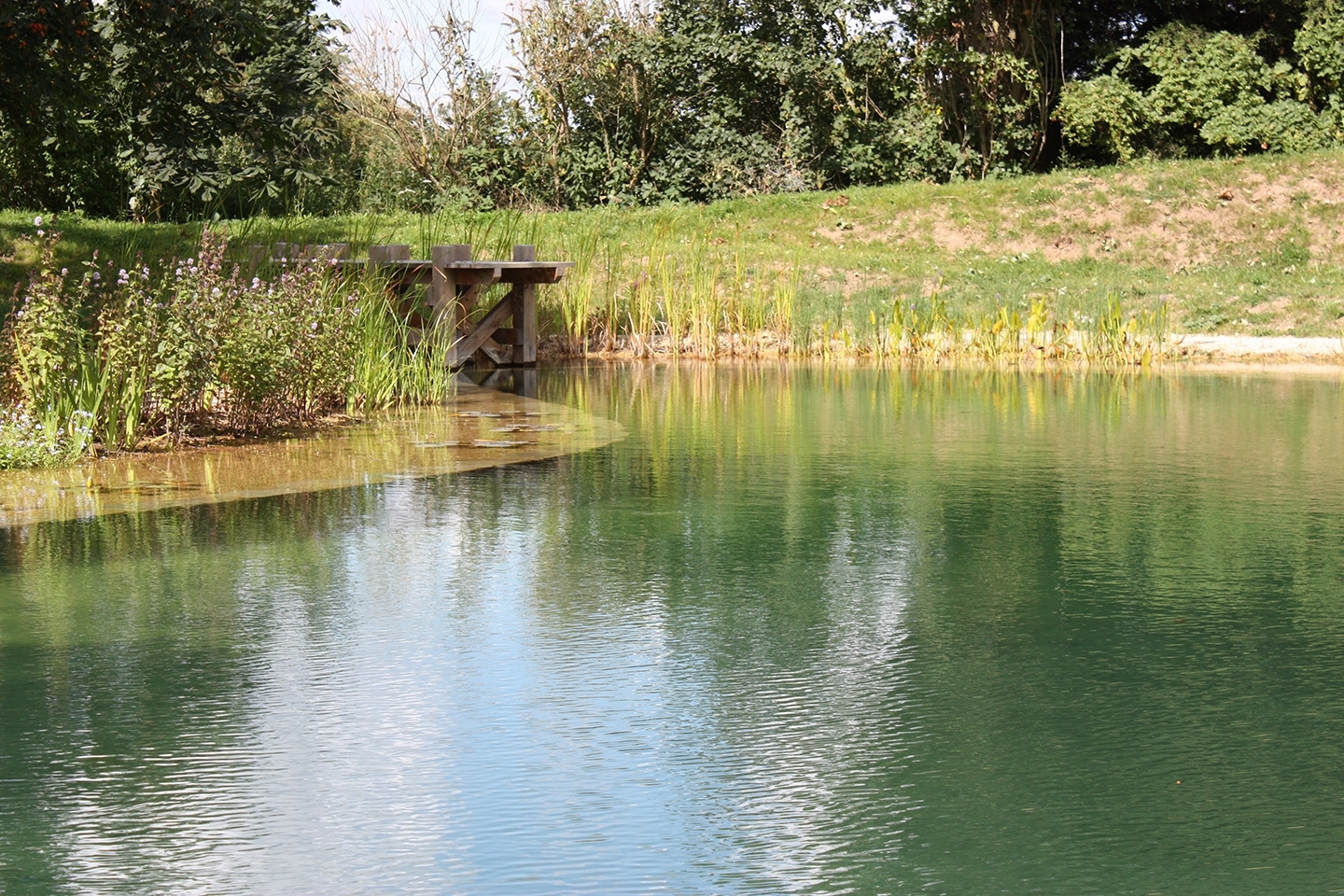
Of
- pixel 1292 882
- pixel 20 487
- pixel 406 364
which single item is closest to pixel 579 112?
pixel 406 364

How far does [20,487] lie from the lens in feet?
22.5

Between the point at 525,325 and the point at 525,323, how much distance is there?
0.02 m

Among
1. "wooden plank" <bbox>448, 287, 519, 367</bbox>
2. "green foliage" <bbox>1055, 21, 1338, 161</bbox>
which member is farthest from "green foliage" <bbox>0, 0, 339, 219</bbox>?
"green foliage" <bbox>1055, 21, 1338, 161</bbox>

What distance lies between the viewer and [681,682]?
3.94 metres

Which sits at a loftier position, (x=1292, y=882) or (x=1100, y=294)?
(x=1100, y=294)

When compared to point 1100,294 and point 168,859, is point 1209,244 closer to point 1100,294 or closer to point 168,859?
point 1100,294

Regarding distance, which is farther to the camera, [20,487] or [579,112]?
[579,112]

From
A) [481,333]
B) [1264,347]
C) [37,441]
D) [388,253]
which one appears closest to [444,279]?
[388,253]

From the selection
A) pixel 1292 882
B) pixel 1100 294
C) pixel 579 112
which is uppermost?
pixel 579 112

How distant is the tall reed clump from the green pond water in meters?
0.78

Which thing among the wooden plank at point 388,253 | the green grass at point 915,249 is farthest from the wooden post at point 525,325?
the wooden plank at point 388,253

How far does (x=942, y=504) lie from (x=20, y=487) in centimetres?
413

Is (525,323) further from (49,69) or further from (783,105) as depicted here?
(783,105)

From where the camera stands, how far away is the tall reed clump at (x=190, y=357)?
7797mm
